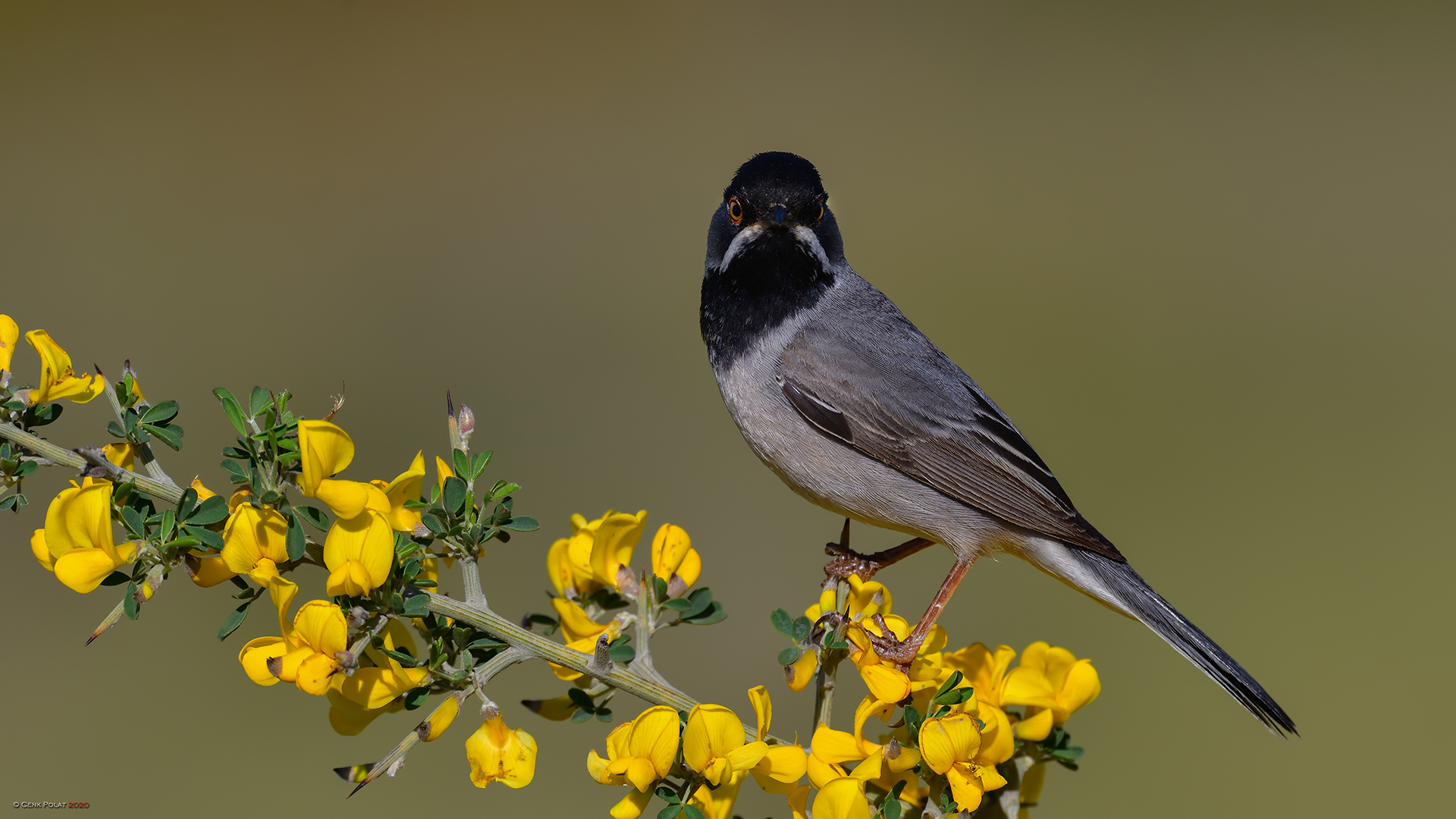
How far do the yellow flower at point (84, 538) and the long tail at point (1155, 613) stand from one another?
2505mm

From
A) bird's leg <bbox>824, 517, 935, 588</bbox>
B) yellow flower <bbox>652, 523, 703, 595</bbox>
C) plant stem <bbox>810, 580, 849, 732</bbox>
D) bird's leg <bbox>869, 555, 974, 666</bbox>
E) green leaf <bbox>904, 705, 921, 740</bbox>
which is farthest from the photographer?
bird's leg <bbox>824, 517, 935, 588</bbox>

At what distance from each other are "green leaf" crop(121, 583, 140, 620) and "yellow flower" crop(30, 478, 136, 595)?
6cm

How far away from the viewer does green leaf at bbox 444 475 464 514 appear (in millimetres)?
1655

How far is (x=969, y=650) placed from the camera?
6.48 feet

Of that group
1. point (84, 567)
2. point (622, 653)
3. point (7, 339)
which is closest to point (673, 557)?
point (622, 653)

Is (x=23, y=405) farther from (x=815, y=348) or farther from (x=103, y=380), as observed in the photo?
(x=815, y=348)

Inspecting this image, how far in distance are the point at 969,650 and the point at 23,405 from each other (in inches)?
72.5

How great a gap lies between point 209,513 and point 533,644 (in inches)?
22.2

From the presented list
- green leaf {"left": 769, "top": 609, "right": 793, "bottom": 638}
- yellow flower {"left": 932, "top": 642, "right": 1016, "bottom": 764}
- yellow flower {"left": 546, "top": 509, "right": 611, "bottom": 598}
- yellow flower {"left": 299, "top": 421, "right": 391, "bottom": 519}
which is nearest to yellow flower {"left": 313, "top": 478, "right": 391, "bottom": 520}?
yellow flower {"left": 299, "top": 421, "right": 391, "bottom": 519}

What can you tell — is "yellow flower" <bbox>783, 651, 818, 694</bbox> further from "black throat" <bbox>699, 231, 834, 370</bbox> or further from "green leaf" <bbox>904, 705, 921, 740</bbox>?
"black throat" <bbox>699, 231, 834, 370</bbox>

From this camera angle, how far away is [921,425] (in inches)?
124

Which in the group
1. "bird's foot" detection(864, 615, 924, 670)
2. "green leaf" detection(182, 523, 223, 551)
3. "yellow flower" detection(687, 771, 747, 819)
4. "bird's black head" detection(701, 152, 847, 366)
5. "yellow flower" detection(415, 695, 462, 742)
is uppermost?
"bird's black head" detection(701, 152, 847, 366)

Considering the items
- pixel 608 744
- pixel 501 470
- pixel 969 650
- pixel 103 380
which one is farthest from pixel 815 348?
pixel 501 470

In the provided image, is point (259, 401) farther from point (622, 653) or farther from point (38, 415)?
point (622, 653)
